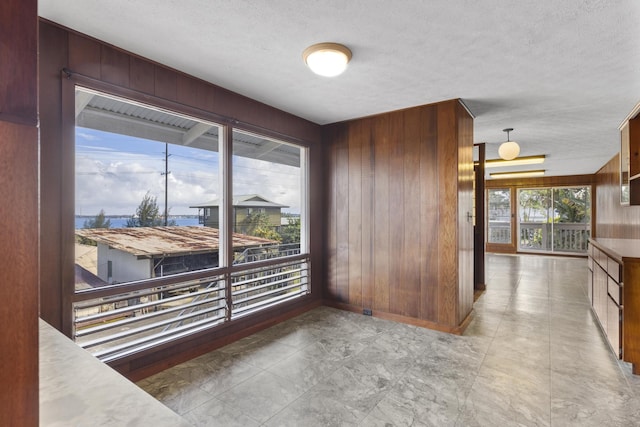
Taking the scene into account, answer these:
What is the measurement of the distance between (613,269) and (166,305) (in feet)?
12.7

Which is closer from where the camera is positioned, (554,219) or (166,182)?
(166,182)

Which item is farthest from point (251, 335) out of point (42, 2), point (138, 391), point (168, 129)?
point (42, 2)

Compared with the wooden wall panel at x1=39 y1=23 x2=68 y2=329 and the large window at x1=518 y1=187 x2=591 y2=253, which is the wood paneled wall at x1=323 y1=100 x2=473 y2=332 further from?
the large window at x1=518 y1=187 x2=591 y2=253

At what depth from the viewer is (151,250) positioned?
251cm

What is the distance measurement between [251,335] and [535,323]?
316 cm

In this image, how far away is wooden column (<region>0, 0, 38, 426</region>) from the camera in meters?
0.43

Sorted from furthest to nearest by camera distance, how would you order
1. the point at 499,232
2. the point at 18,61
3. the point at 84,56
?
the point at 499,232 < the point at 84,56 < the point at 18,61

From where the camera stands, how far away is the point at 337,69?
2.27 metres

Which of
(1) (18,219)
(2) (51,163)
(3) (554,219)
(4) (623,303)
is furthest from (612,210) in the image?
(2) (51,163)

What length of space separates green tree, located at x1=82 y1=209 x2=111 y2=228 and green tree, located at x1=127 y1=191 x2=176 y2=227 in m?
0.15

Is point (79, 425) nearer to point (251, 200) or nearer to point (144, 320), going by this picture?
point (144, 320)

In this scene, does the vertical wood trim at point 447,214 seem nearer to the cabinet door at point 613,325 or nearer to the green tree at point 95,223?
the cabinet door at point 613,325

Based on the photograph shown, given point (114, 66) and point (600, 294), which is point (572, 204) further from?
point (114, 66)

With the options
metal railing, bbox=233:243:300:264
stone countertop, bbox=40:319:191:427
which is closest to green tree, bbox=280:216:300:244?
metal railing, bbox=233:243:300:264
